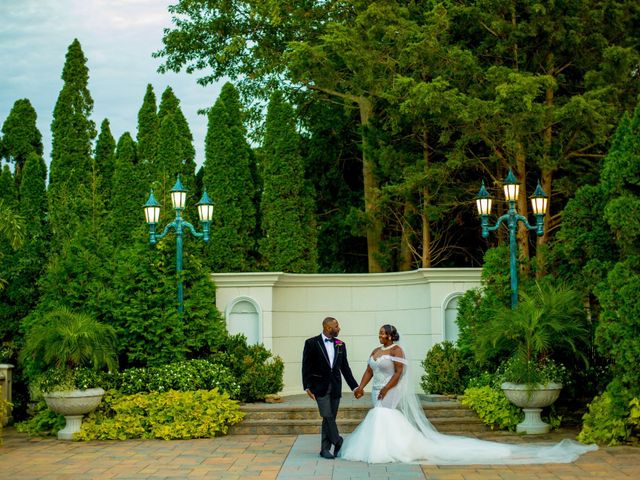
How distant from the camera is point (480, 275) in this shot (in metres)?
15.5

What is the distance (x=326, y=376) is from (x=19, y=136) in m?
14.8

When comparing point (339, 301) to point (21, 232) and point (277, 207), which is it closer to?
point (277, 207)

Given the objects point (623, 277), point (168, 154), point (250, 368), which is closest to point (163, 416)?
point (250, 368)

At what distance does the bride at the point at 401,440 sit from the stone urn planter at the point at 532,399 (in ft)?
4.83

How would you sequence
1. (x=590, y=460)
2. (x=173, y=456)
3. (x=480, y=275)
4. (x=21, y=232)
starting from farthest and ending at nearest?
(x=480, y=275) < (x=21, y=232) < (x=173, y=456) < (x=590, y=460)

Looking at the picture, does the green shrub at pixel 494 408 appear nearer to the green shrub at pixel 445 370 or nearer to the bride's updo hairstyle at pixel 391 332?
the green shrub at pixel 445 370

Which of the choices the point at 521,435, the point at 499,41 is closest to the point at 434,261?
the point at 499,41

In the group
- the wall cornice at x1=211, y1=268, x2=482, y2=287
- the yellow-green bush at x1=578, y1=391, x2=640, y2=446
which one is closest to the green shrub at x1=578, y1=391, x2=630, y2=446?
the yellow-green bush at x1=578, y1=391, x2=640, y2=446

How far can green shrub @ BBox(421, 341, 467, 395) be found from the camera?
45.7ft

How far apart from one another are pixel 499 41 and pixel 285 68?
5.88 meters

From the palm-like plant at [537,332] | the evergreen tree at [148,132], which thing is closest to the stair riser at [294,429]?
the palm-like plant at [537,332]

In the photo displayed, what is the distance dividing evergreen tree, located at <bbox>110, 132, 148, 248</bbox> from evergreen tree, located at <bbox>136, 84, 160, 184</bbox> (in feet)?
1.04

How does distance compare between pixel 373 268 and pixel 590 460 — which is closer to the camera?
pixel 590 460

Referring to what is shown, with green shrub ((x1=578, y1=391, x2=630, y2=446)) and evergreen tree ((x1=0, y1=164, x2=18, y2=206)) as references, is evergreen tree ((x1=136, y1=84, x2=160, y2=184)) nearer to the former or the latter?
evergreen tree ((x1=0, y1=164, x2=18, y2=206))
